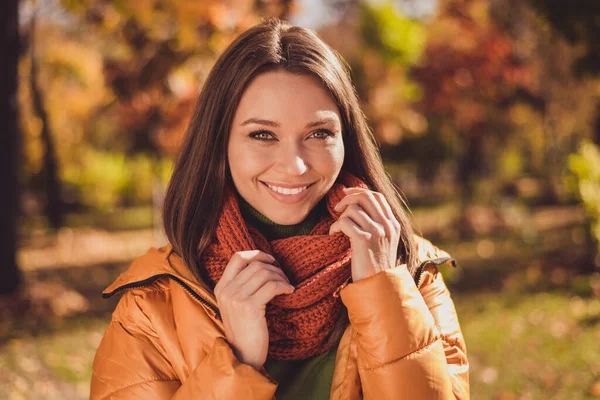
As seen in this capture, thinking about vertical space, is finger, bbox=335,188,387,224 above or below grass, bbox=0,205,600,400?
above

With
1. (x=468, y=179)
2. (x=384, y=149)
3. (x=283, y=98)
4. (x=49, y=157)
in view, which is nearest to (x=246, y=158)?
(x=283, y=98)

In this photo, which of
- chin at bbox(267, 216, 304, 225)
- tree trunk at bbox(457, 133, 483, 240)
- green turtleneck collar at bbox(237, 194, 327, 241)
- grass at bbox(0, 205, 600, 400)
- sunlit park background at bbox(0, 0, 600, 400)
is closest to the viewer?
chin at bbox(267, 216, 304, 225)

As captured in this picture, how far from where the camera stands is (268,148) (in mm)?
1837

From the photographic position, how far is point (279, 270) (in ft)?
5.84

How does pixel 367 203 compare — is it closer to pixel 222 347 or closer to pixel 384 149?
pixel 222 347

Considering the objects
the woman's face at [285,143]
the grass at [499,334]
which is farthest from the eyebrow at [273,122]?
the grass at [499,334]

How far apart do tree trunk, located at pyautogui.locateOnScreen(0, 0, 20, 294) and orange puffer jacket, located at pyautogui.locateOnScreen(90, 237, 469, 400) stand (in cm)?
647

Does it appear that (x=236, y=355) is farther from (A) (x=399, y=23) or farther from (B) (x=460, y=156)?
(B) (x=460, y=156)

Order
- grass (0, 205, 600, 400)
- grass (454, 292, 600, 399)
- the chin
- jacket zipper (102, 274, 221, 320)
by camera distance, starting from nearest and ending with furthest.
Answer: jacket zipper (102, 274, 221, 320) → the chin → grass (454, 292, 600, 399) → grass (0, 205, 600, 400)

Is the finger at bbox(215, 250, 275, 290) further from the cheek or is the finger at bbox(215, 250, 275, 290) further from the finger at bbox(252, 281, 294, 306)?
the cheek

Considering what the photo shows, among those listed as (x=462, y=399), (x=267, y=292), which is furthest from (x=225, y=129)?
(x=462, y=399)

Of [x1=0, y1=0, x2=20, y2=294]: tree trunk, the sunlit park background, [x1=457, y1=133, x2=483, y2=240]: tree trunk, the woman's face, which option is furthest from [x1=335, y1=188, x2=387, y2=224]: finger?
[x1=457, y1=133, x2=483, y2=240]: tree trunk

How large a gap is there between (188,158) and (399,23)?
972 centimetres

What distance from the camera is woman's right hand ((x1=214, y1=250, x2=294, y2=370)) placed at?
1678 mm
